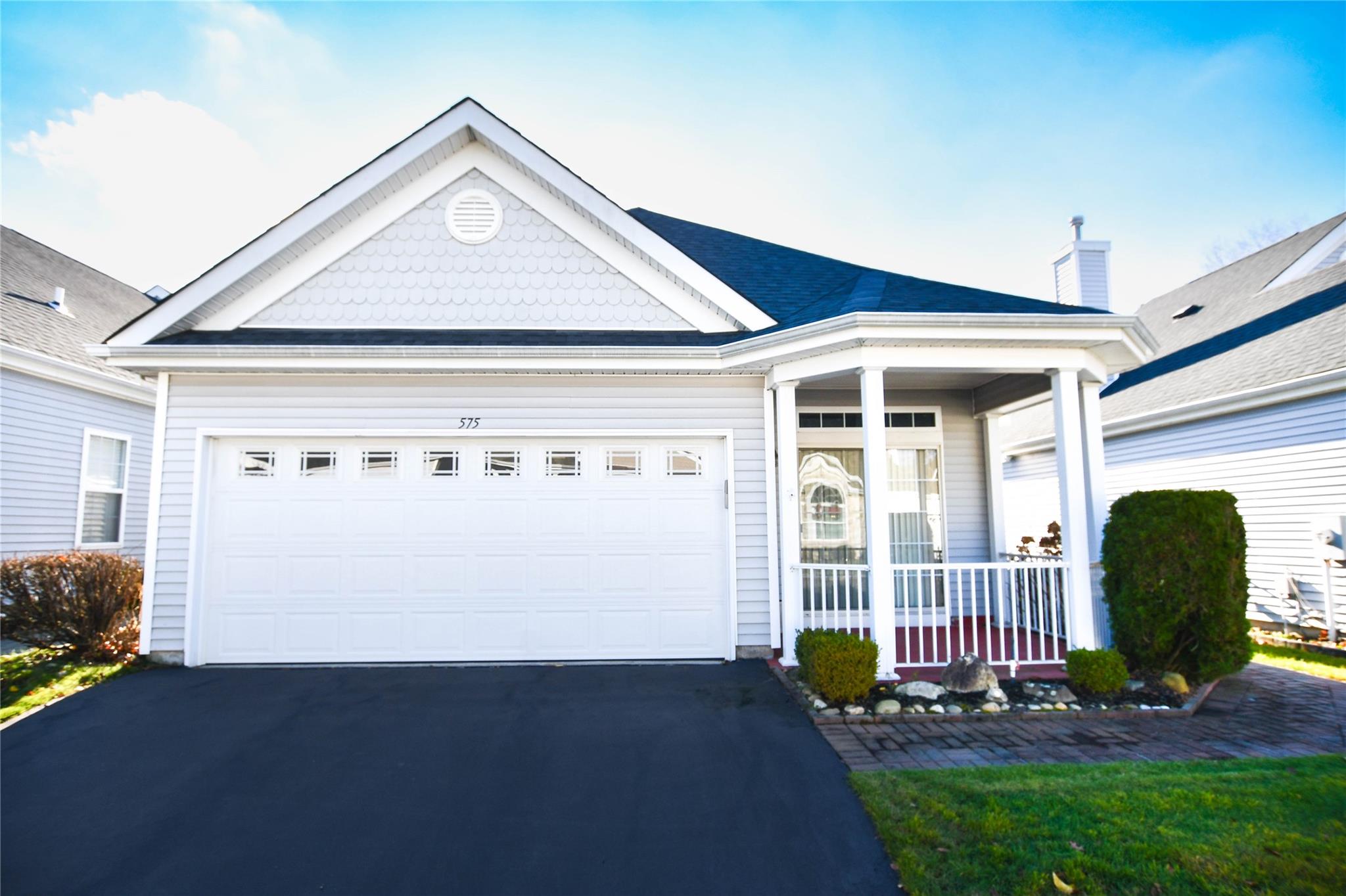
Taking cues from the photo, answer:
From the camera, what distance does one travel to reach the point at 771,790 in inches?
159

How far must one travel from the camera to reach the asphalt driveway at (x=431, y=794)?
3.24 m

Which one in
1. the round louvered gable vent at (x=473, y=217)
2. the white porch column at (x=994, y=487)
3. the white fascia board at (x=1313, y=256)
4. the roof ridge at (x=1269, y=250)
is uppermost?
the roof ridge at (x=1269, y=250)

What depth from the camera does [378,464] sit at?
23.5 feet

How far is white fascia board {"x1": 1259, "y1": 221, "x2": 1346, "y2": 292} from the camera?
10477 mm

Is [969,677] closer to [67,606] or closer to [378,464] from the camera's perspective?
[378,464]

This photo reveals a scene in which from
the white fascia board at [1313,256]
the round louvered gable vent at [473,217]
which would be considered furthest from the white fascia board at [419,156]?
the white fascia board at [1313,256]

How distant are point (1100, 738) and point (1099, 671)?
93cm

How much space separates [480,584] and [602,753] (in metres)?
2.95

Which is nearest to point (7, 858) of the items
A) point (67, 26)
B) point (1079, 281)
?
point (67, 26)

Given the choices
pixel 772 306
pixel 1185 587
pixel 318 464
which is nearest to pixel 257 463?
pixel 318 464

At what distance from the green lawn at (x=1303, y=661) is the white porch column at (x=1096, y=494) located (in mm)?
2581

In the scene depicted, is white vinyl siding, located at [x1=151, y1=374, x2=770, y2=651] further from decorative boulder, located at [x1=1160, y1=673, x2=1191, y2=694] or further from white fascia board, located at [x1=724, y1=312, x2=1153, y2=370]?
decorative boulder, located at [x1=1160, y1=673, x2=1191, y2=694]

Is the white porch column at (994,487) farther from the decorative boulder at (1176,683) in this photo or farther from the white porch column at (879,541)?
the white porch column at (879,541)

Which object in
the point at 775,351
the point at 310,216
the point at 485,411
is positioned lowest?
the point at 485,411
